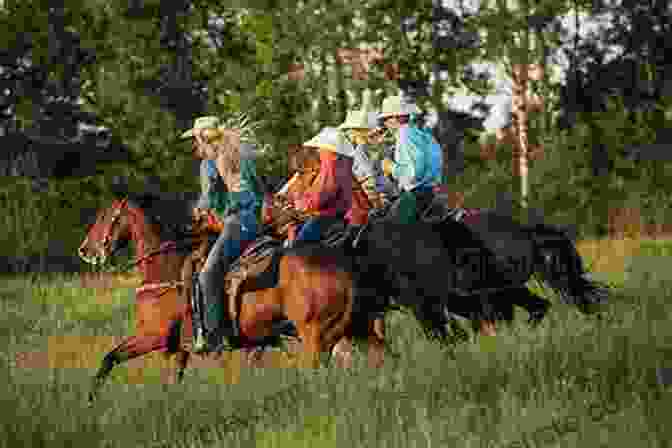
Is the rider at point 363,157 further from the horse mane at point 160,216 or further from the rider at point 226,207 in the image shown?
the rider at point 226,207

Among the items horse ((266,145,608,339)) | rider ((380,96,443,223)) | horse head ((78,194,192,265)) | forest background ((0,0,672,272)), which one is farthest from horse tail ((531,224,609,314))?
forest background ((0,0,672,272))

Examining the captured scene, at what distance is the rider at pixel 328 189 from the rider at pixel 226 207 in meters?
0.41

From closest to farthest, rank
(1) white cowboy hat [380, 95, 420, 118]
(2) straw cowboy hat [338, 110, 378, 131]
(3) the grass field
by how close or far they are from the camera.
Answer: (3) the grass field, (1) white cowboy hat [380, 95, 420, 118], (2) straw cowboy hat [338, 110, 378, 131]

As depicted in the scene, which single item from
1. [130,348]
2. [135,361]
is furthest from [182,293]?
[135,361]

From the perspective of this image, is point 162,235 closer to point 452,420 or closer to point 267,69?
point 452,420

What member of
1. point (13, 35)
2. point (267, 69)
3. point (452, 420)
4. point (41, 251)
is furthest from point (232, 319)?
point (13, 35)

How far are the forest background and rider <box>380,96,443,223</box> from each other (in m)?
20.0

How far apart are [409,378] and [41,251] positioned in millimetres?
18976

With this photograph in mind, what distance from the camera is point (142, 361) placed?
12.2m

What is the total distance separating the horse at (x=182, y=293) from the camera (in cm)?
995

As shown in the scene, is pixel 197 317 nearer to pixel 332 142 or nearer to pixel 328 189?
pixel 328 189

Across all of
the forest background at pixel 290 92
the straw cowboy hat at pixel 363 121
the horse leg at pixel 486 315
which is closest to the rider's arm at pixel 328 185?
the straw cowboy hat at pixel 363 121

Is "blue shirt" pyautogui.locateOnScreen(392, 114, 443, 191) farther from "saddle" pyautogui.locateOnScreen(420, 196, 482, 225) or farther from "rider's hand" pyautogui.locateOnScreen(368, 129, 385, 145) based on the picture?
"rider's hand" pyautogui.locateOnScreen(368, 129, 385, 145)

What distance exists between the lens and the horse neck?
36.0 feet
